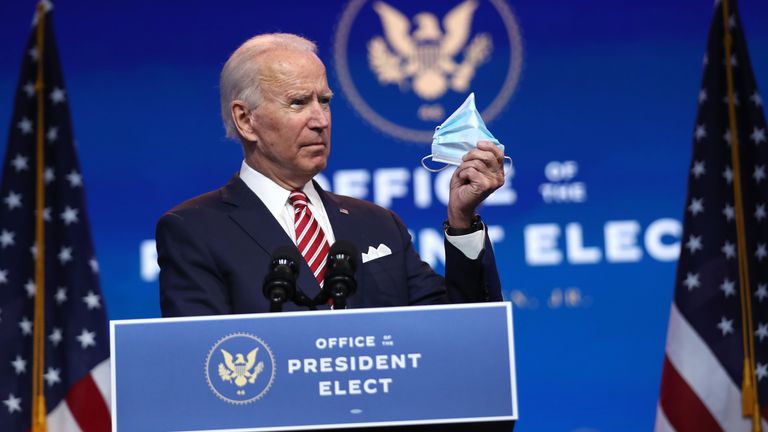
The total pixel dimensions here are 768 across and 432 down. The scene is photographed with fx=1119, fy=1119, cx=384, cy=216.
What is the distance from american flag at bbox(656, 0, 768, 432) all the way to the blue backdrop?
122mm

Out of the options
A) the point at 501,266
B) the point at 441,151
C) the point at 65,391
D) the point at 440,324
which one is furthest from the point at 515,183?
the point at 440,324

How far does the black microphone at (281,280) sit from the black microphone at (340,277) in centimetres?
6

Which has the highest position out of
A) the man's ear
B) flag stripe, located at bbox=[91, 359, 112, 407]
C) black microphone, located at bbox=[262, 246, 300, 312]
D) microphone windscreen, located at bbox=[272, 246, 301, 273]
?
the man's ear

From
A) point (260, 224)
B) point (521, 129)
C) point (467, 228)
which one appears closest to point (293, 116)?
point (260, 224)

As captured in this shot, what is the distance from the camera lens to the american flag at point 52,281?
4.58 m

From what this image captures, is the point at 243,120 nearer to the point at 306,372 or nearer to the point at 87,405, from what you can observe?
the point at 306,372

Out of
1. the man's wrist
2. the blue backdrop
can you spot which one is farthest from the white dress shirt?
the blue backdrop

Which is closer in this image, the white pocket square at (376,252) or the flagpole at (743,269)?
the white pocket square at (376,252)

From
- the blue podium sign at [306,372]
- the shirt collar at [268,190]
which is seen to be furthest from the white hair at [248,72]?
the blue podium sign at [306,372]

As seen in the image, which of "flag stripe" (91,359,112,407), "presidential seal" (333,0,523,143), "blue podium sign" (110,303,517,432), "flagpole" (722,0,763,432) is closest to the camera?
"blue podium sign" (110,303,517,432)

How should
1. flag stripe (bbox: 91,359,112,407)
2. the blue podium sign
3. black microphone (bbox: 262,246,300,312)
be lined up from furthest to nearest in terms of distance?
flag stripe (bbox: 91,359,112,407), black microphone (bbox: 262,246,300,312), the blue podium sign

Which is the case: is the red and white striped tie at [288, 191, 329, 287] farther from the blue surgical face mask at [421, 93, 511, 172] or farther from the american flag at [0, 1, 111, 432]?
the american flag at [0, 1, 111, 432]

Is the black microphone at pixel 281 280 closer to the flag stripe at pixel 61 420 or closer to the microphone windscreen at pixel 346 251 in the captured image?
the microphone windscreen at pixel 346 251

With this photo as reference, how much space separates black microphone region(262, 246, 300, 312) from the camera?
1.95 metres
